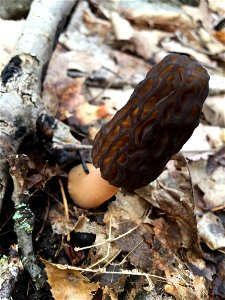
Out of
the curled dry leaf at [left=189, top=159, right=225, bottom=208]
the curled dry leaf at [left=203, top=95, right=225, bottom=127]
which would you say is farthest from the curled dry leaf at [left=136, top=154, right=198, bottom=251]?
the curled dry leaf at [left=203, top=95, right=225, bottom=127]

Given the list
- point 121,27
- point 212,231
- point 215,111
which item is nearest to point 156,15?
point 121,27

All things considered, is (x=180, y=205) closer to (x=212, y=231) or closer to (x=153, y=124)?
(x=212, y=231)

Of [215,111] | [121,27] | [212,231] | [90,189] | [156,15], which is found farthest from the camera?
[156,15]

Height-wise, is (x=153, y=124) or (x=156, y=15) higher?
(x=153, y=124)

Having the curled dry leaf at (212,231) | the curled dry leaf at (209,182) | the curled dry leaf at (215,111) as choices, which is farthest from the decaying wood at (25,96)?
the curled dry leaf at (215,111)

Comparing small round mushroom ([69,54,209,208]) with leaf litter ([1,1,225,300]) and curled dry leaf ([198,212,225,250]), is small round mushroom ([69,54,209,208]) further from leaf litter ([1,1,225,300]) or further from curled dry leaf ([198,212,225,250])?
curled dry leaf ([198,212,225,250])

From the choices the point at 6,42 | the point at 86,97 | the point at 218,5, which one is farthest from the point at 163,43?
the point at 6,42
